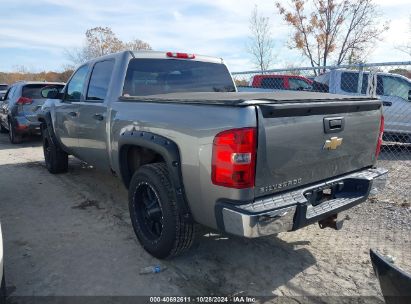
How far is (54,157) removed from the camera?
6.23 m

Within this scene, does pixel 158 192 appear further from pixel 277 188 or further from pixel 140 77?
pixel 140 77

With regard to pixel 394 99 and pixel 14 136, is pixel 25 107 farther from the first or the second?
pixel 394 99

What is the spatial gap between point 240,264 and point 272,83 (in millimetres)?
8245

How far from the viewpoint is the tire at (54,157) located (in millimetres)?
6207

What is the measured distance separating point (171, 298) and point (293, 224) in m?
1.11

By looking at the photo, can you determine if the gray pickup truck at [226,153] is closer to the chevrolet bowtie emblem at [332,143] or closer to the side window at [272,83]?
the chevrolet bowtie emblem at [332,143]

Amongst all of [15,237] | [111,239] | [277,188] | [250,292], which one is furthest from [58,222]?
Result: [277,188]

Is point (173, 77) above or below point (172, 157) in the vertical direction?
above

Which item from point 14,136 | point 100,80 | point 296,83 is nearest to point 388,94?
point 296,83

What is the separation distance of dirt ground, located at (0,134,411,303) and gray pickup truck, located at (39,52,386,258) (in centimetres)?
35

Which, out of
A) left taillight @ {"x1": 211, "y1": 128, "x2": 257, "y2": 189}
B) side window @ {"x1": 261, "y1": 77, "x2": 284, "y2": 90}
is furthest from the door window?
left taillight @ {"x1": 211, "y1": 128, "x2": 257, "y2": 189}

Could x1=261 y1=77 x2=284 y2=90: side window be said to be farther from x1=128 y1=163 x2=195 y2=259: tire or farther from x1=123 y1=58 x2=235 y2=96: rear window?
x1=128 y1=163 x2=195 y2=259: tire

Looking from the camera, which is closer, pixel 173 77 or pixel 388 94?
pixel 173 77

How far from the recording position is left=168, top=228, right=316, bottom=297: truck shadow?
2959 millimetres
